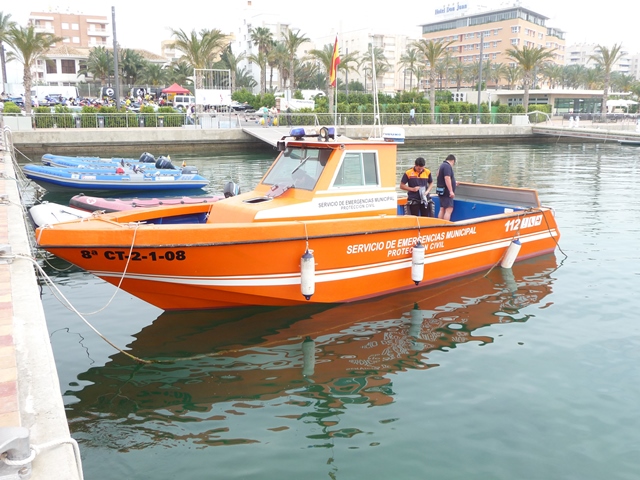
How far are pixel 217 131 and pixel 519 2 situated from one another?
88793 millimetres

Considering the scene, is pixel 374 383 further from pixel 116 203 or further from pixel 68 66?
pixel 68 66

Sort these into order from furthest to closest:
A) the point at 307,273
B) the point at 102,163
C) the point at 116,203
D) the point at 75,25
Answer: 1. the point at 75,25
2. the point at 102,163
3. the point at 116,203
4. the point at 307,273

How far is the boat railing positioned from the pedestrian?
23.9 m

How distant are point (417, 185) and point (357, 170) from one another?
1.63 metres

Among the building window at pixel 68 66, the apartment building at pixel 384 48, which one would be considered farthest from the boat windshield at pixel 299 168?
the apartment building at pixel 384 48

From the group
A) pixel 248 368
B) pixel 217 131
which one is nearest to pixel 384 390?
pixel 248 368

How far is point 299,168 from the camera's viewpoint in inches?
348

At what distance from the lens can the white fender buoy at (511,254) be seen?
34.3 ft

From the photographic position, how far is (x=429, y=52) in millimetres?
46656

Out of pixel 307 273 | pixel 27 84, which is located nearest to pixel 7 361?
pixel 307 273

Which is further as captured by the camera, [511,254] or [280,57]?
[280,57]

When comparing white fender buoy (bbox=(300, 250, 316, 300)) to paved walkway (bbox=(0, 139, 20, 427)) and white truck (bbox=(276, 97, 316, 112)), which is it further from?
white truck (bbox=(276, 97, 316, 112))

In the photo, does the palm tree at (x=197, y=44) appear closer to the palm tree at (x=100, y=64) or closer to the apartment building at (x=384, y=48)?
the palm tree at (x=100, y=64)

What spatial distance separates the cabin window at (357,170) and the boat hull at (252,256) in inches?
27.1
